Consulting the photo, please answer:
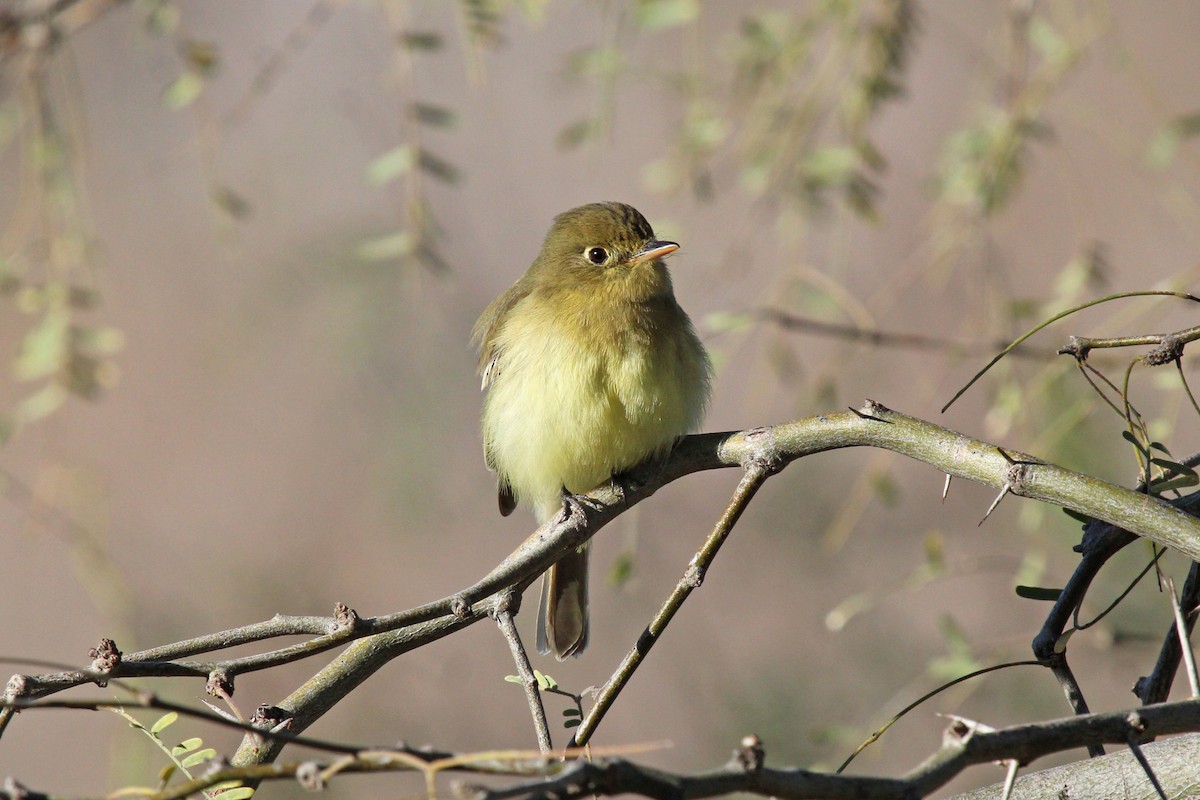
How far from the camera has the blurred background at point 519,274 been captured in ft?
13.2

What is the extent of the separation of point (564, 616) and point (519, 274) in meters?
3.27

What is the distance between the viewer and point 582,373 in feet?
12.8

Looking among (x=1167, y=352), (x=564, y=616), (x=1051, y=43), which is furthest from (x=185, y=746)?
(x=1051, y=43)

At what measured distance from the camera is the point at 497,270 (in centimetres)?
799

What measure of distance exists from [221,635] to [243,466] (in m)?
6.79

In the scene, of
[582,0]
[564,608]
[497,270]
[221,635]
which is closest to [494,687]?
[564,608]

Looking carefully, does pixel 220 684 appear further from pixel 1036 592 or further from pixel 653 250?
pixel 653 250

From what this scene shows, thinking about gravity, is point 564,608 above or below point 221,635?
above

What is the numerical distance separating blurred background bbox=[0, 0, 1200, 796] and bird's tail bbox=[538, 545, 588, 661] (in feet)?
1.23

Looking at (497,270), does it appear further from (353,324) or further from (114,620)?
(114,620)

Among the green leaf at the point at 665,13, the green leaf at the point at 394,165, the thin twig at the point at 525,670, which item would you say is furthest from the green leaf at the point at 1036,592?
the green leaf at the point at 394,165

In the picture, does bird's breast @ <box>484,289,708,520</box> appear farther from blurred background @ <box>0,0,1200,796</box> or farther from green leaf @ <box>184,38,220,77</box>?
green leaf @ <box>184,38,220,77</box>

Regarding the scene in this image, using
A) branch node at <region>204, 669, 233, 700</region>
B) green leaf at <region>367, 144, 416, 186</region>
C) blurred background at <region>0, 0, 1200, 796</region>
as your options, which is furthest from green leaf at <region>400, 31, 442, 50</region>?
branch node at <region>204, 669, 233, 700</region>

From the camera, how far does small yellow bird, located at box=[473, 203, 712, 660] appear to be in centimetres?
381
